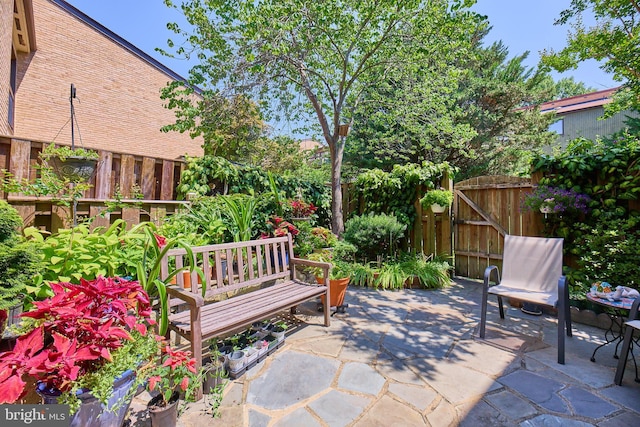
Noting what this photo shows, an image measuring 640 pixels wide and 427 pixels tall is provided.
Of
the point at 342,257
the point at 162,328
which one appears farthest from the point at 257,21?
the point at 162,328

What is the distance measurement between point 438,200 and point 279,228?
2859mm

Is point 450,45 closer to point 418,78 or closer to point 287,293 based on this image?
point 418,78

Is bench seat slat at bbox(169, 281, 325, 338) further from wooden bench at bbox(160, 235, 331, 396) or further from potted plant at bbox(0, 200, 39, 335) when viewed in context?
potted plant at bbox(0, 200, 39, 335)

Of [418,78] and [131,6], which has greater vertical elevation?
[131,6]

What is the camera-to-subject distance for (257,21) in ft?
14.9

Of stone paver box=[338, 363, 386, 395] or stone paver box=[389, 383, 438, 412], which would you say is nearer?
stone paver box=[389, 383, 438, 412]

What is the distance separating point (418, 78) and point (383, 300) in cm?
508

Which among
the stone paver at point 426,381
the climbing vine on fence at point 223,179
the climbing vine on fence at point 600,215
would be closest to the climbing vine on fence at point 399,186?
the climbing vine on fence at point 223,179

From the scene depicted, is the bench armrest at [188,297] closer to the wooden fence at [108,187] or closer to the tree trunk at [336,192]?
the wooden fence at [108,187]

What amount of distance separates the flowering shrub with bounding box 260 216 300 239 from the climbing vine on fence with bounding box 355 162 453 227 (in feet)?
8.91

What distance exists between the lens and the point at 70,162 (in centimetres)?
289

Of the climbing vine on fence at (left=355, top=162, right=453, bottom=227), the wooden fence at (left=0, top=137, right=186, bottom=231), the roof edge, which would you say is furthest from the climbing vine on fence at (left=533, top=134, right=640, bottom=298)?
the roof edge

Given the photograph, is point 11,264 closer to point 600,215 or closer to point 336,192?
point 336,192

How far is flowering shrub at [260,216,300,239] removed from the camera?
3653 mm
